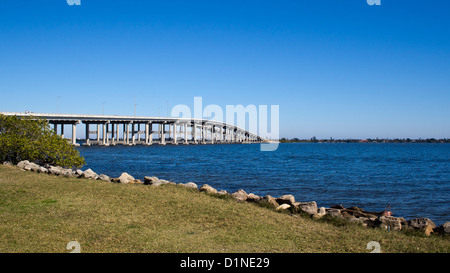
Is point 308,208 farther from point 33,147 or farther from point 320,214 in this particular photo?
point 33,147

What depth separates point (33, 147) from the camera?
81.9 feet

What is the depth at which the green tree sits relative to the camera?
25016 mm

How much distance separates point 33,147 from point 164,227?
19554 millimetres

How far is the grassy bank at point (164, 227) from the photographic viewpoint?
7852 mm

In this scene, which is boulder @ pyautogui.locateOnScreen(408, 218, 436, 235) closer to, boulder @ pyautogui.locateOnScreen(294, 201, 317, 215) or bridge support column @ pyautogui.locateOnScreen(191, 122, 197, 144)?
boulder @ pyautogui.locateOnScreen(294, 201, 317, 215)

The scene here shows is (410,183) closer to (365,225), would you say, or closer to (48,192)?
(365,225)

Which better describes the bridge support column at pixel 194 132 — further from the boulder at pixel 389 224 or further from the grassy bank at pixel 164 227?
the boulder at pixel 389 224

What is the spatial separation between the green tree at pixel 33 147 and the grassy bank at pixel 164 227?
38.7 feet

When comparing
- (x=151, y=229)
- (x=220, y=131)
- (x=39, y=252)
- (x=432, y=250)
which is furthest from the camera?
(x=220, y=131)

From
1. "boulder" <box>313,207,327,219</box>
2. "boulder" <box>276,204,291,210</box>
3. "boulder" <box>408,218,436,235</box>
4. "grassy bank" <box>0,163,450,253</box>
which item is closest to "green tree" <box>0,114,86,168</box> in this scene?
"grassy bank" <box>0,163,450,253</box>

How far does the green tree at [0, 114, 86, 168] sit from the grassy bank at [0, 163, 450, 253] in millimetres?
11783
